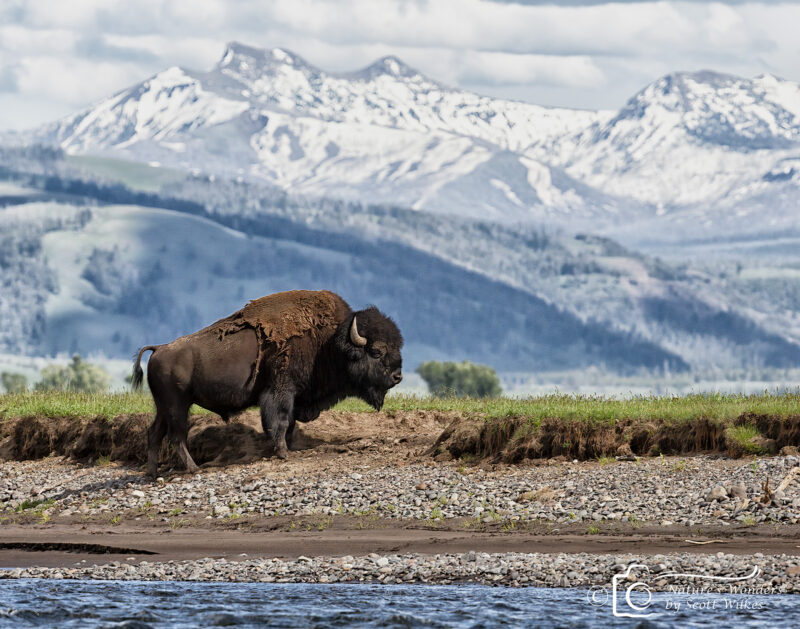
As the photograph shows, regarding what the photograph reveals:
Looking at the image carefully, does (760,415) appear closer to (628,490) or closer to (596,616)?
(628,490)

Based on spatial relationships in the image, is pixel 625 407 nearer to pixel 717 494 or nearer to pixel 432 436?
pixel 432 436

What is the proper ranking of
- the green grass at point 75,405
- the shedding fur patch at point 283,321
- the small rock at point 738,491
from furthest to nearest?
1. the green grass at point 75,405
2. the shedding fur patch at point 283,321
3. the small rock at point 738,491

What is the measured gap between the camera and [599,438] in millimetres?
22625

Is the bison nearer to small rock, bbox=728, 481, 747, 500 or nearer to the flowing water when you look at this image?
the flowing water

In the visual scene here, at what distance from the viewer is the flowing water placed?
1546 cm

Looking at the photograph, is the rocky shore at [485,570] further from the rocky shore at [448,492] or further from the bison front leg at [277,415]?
the bison front leg at [277,415]

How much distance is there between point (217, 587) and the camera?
1741 cm

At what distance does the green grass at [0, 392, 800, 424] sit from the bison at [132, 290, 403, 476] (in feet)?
5.79

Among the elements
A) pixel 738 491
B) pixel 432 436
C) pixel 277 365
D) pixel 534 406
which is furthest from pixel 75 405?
pixel 738 491

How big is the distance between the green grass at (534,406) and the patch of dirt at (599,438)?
18cm

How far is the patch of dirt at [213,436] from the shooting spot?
25.2 meters

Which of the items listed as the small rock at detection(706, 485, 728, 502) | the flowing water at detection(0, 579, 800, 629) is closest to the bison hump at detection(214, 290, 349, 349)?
the flowing water at detection(0, 579, 800, 629)

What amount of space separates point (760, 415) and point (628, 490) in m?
3.41

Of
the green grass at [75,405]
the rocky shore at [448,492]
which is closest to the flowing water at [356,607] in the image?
the rocky shore at [448,492]
